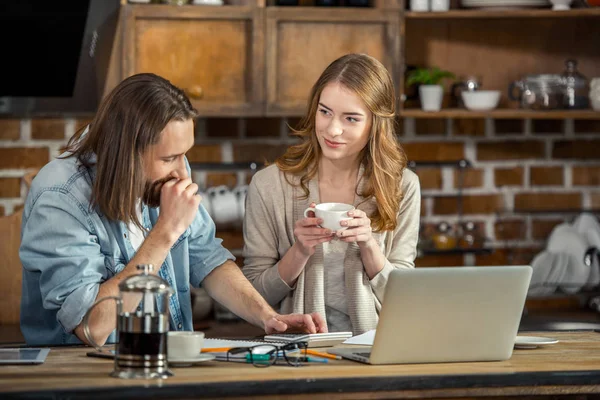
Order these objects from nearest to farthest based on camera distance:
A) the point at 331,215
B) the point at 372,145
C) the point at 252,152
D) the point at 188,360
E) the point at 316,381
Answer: the point at 316,381 → the point at 188,360 → the point at 331,215 → the point at 372,145 → the point at 252,152

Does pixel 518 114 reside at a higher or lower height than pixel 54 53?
lower

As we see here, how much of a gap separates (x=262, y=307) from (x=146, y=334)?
64 cm

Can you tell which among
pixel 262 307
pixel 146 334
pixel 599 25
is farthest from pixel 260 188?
pixel 599 25

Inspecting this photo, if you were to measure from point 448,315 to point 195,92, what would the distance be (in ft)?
5.96

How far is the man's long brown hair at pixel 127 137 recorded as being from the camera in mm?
2076

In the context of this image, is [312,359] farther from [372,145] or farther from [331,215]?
[372,145]

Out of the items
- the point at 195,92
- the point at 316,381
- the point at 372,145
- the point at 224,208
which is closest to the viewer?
the point at 316,381

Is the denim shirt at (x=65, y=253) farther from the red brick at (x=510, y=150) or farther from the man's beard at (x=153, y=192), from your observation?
the red brick at (x=510, y=150)

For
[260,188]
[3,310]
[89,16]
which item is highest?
[89,16]

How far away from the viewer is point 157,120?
2.08m

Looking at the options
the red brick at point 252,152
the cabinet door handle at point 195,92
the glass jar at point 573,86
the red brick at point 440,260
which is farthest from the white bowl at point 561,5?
the cabinet door handle at point 195,92

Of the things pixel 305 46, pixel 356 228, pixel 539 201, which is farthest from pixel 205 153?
pixel 356 228

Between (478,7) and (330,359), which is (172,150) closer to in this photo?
(330,359)

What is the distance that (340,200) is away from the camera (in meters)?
2.64
